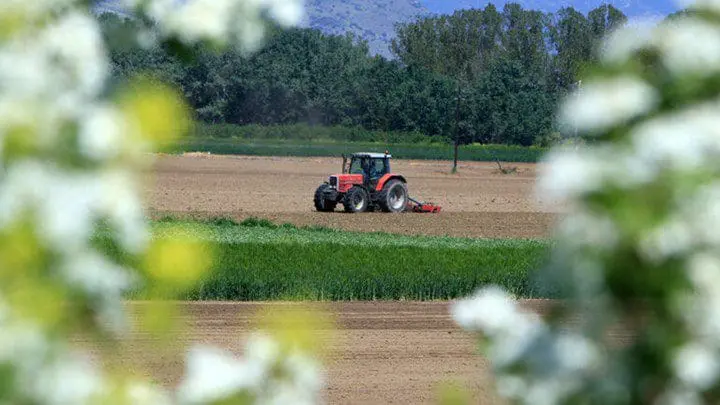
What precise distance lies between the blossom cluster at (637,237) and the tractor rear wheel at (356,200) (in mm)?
31553

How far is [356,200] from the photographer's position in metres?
33.3

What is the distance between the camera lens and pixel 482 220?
3400 centimetres

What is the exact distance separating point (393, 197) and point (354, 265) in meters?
12.4

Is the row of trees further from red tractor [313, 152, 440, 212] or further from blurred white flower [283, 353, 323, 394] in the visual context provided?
blurred white flower [283, 353, 323, 394]

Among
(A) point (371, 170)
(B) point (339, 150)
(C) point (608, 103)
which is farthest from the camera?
(B) point (339, 150)

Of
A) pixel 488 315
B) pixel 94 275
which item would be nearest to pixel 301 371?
pixel 488 315

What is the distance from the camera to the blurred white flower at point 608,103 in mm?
1549

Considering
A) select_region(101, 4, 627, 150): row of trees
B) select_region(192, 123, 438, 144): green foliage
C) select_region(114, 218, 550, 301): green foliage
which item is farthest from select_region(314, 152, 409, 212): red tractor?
select_region(101, 4, 627, 150): row of trees

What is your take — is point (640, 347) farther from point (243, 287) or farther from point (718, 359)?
point (243, 287)

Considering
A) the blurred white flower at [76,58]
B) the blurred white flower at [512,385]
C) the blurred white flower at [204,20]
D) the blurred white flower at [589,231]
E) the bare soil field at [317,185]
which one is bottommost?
the bare soil field at [317,185]

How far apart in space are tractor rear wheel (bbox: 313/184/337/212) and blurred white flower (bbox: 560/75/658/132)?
106 ft

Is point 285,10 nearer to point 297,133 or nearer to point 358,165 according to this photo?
point 358,165

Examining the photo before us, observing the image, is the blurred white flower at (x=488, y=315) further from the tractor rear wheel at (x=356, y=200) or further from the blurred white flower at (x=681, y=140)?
the tractor rear wheel at (x=356, y=200)

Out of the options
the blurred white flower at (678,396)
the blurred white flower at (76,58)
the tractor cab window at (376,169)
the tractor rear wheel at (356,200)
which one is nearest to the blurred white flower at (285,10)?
the blurred white flower at (76,58)
